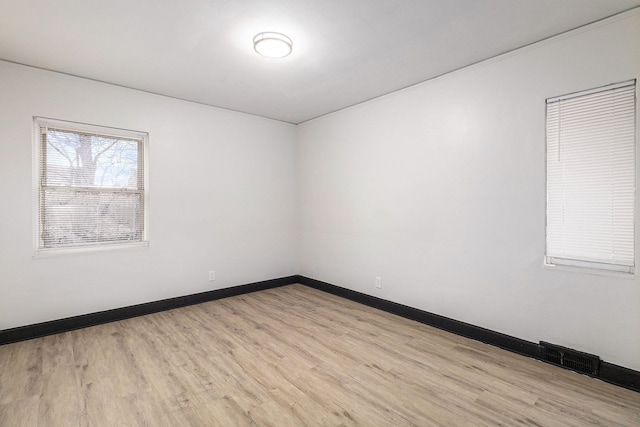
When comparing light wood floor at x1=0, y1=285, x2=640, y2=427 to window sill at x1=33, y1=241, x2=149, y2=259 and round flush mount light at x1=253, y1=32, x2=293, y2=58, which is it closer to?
window sill at x1=33, y1=241, x2=149, y2=259

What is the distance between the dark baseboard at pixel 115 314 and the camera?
3.04 m

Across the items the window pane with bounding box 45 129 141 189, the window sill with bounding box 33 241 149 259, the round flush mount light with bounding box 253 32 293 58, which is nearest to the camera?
the round flush mount light with bounding box 253 32 293 58

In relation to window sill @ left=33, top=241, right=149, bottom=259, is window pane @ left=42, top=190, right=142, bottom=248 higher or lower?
higher

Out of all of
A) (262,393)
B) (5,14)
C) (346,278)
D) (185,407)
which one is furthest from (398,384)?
(5,14)

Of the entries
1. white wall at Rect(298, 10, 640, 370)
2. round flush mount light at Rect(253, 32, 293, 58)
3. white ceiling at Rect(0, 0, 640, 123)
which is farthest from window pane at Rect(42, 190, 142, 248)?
white wall at Rect(298, 10, 640, 370)

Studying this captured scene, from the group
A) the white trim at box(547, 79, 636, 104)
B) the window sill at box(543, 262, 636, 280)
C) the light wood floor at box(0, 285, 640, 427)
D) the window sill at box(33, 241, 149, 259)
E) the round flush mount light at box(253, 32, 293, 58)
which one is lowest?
the light wood floor at box(0, 285, 640, 427)

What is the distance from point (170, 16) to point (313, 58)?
1245 millimetres

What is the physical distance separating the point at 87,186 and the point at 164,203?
814 millimetres

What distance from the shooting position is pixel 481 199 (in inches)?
120

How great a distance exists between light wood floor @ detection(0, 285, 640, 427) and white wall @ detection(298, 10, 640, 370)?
16.2 inches

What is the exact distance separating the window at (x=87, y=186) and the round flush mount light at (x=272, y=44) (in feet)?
6.95

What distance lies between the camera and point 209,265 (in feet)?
14.3

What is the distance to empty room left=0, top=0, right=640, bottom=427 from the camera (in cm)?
220

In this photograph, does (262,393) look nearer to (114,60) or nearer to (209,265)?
(209,265)
